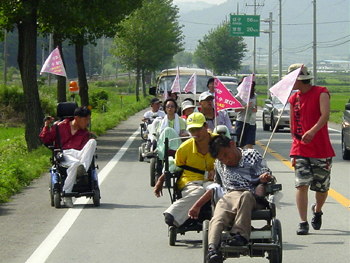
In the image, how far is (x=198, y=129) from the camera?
748cm

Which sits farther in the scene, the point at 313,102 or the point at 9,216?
the point at 9,216

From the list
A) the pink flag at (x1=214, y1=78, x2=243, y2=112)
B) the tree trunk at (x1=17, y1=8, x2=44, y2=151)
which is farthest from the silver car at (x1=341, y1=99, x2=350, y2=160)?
the tree trunk at (x1=17, y1=8, x2=44, y2=151)

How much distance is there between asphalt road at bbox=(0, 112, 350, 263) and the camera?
7.23 meters

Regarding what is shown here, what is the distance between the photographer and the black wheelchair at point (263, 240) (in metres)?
6.08

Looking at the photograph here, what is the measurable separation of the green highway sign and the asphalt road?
44.1 meters

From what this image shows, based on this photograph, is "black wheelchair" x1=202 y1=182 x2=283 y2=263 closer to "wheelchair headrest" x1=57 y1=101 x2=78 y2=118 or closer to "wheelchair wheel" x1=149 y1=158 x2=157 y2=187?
"wheelchair headrest" x1=57 y1=101 x2=78 y2=118

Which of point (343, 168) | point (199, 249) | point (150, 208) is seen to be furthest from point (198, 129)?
point (343, 168)

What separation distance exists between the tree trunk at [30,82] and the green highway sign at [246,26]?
39043mm

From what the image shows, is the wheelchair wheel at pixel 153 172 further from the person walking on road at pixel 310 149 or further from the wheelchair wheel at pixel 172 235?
the wheelchair wheel at pixel 172 235

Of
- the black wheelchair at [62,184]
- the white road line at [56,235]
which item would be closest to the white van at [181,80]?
the black wheelchair at [62,184]

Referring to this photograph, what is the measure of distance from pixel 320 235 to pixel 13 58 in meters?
109

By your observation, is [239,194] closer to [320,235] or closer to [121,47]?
[320,235]

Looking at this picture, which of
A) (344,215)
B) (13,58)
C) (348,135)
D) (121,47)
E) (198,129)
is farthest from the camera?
(13,58)

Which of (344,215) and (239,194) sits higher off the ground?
(239,194)
